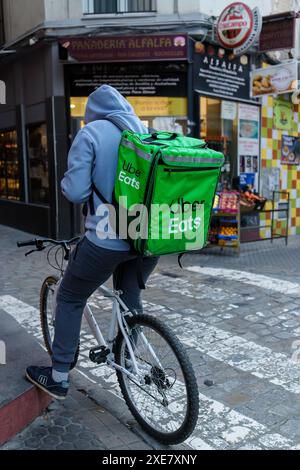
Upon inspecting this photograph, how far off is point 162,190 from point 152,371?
1.12 metres

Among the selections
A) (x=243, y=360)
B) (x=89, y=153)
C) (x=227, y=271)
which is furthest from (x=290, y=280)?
(x=89, y=153)

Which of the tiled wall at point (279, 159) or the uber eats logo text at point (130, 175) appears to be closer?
the uber eats logo text at point (130, 175)

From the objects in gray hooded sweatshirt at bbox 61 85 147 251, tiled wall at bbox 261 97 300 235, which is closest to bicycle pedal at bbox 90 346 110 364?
gray hooded sweatshirt at bbox 61 85 147 251

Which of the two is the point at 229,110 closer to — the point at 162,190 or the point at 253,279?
the point at 253,279

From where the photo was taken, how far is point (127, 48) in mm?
8789

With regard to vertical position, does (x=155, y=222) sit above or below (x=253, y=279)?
above

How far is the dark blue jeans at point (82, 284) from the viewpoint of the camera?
8.92 ft

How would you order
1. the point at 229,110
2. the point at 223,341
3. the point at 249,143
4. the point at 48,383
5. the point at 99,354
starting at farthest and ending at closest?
the point at 249,143
the point at 229,110
the point at 223,341
the point at 99,354
the point at 48,383

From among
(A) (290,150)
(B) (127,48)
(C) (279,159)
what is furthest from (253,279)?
(A) (290,150)

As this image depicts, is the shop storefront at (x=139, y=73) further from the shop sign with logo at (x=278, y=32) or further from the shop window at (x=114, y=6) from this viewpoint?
the shop sign with logo at (x=278, y=32)

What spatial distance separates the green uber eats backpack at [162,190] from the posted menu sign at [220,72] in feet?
22.9

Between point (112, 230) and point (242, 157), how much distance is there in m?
7.99

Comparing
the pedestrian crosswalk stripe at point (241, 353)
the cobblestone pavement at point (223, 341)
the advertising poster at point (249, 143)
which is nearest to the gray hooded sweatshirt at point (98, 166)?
the cobblestone pavement at point (223, 341)
